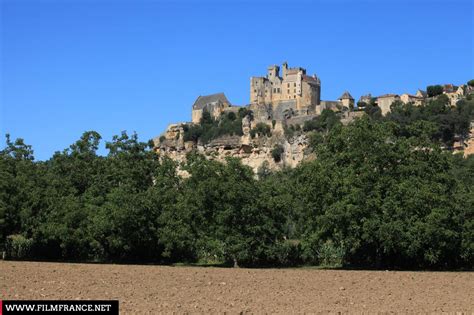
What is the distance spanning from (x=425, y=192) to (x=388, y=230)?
3.66 metres

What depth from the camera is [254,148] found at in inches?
6260

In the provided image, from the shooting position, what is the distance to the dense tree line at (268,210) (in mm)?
45875

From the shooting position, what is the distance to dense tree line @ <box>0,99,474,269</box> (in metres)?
45.9

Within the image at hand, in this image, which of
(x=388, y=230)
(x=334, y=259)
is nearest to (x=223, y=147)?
(x=334, y=259)

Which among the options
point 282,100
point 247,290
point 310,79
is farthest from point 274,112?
point 247,290

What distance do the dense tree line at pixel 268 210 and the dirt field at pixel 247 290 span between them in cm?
532

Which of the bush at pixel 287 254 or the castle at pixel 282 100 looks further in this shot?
the castle at pixel 282 100

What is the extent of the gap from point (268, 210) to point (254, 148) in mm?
107122

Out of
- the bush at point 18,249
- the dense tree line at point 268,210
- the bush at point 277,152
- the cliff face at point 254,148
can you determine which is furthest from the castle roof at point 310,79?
the bush at point 18,249

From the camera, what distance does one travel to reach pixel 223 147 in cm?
15925

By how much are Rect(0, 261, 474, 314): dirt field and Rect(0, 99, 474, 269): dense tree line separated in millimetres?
5319

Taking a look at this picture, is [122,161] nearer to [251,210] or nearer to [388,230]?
[251,210]

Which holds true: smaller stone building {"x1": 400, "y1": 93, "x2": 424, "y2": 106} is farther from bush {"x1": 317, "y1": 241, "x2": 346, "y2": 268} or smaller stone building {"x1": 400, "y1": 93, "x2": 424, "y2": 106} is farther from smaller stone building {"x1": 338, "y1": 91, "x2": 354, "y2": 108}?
bush {"x1": 317, "y1": 241, "x2": 346, "y2": 268}

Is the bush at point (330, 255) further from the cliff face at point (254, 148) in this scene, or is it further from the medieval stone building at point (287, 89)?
the medieval stone building at point (287, 89)
